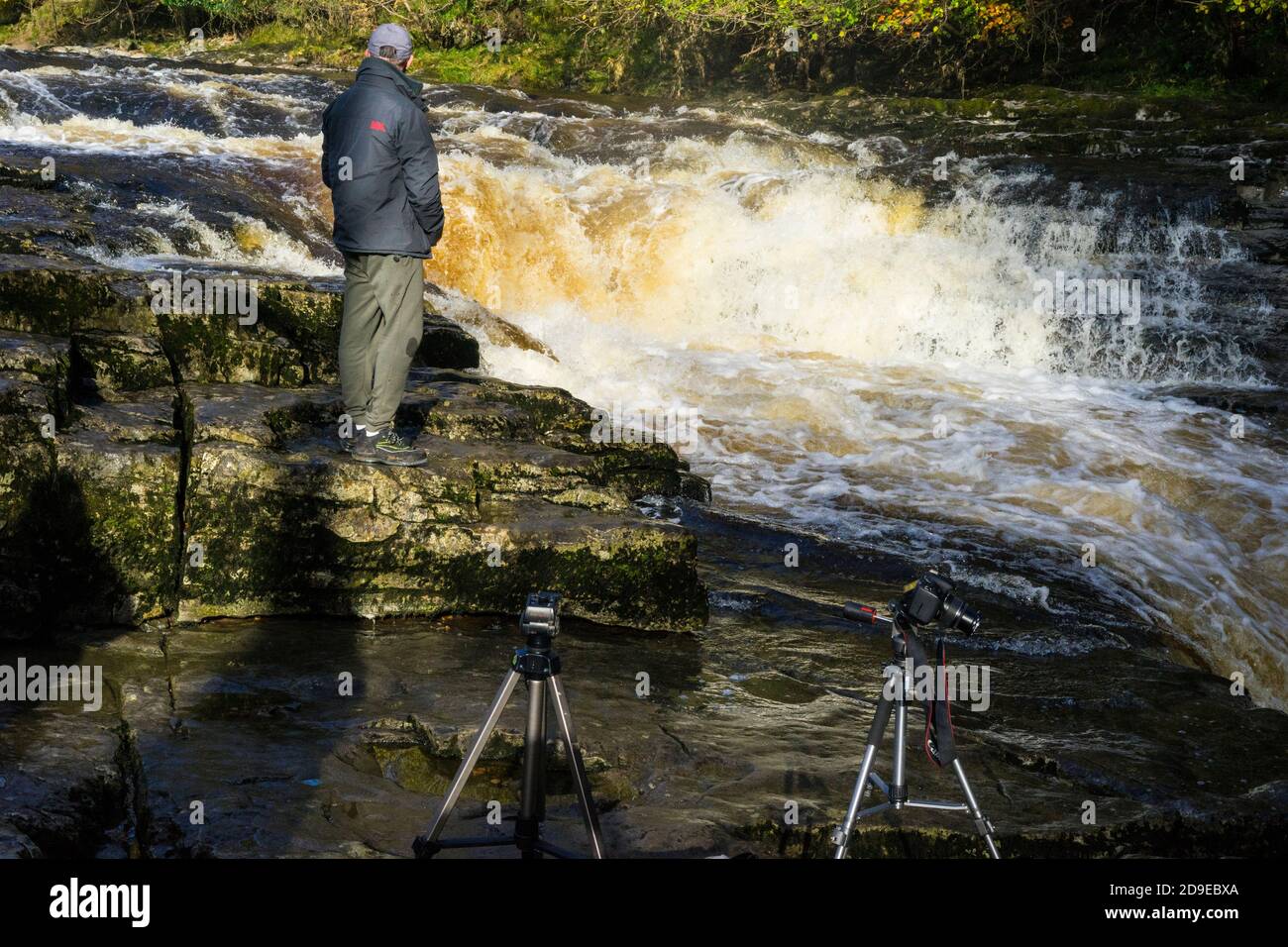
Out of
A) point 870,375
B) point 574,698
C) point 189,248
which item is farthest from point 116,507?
point 870,375

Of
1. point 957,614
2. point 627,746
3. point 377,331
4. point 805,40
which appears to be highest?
point 805,40

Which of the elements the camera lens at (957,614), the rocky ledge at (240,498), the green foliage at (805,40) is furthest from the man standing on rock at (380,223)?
the green foliage at (805,40)

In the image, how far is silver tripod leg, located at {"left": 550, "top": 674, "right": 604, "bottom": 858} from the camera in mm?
3621

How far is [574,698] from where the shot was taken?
547cm

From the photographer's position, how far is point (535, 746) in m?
3.60

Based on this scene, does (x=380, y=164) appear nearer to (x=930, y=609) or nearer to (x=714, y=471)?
(x=930, y=609)

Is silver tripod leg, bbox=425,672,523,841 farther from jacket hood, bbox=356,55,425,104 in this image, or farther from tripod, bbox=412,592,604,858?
jacket hood, bbox=356,55,425,104

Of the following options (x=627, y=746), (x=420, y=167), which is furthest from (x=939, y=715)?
(x=420, y=167)

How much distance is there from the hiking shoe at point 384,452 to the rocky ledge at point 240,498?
56mm

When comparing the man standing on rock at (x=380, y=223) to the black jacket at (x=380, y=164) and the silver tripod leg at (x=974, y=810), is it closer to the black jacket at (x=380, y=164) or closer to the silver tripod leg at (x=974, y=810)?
the black jacket at (x=380, y=164)

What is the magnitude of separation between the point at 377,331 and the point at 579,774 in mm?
3467

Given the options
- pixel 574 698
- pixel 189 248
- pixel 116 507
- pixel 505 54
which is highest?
pixel 505 54
